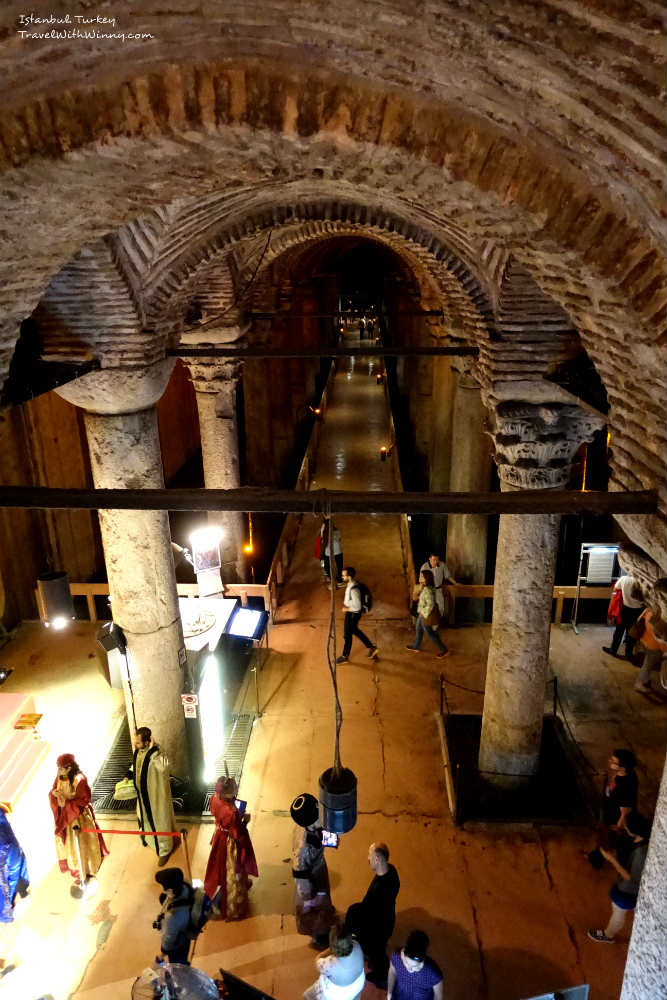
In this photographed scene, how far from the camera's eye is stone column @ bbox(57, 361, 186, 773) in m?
5.53

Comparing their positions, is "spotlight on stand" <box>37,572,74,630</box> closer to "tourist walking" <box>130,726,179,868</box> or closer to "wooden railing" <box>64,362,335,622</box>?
"wooden railing" <box>64,362,335,622</box>

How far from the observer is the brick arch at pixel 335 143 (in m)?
2.39

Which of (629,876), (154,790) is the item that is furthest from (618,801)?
(154,790)

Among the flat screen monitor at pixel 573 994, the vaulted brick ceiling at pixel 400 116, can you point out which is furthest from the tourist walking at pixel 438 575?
the vaulted brick ceiling at pixel 400 116

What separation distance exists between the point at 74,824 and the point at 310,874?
1.83 meters

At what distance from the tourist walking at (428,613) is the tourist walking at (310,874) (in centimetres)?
335

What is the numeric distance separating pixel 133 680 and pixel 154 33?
16.7 ft

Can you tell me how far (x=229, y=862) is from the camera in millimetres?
5262

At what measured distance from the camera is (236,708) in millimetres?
7594

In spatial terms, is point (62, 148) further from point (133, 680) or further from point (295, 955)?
point (295, 955)

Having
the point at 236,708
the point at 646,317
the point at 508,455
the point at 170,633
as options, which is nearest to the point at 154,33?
the point at 646,317

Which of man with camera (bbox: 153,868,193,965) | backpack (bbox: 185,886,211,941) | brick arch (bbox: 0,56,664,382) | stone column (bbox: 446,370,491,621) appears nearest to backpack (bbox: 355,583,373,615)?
stone column (bbox: 446,370,491,621)

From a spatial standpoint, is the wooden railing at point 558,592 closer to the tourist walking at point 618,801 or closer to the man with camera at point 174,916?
the tourist walking at point 618,801

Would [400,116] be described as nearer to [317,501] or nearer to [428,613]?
[317,501]
